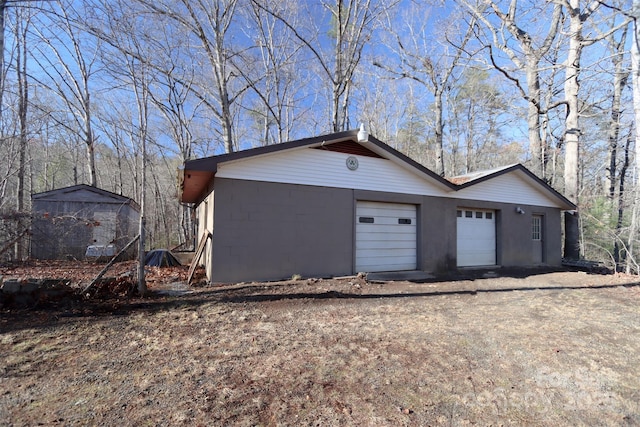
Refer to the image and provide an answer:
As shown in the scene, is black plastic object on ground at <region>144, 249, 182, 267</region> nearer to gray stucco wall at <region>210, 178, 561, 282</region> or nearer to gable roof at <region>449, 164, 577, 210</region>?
gray stucco wall at <region>210, 178, 561, 282</region>

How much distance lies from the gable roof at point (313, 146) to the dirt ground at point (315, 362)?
2.49m

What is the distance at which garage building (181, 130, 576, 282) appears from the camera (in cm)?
689

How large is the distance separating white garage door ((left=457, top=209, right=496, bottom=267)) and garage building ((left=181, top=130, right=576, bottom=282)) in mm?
34

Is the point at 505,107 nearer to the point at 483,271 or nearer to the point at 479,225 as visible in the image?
the point at 479,225

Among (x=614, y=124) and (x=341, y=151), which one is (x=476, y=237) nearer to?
(x=341, y=151)

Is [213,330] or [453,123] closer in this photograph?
[213,330]

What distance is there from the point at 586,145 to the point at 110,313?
21.9m

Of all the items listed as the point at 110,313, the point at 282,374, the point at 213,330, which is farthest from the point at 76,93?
the point at 282,374

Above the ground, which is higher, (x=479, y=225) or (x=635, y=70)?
(x=635, y=70)

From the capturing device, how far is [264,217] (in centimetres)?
715

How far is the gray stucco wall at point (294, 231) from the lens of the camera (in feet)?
22.3

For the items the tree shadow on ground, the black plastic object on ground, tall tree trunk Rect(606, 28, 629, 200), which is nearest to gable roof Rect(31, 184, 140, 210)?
the black plastic object on ground

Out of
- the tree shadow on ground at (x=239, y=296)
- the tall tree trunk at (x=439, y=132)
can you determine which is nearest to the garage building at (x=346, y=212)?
the tree shadow on ground at (x=239, y=296)

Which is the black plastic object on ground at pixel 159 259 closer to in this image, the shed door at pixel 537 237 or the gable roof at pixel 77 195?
the gable roof at pixel 77 195
